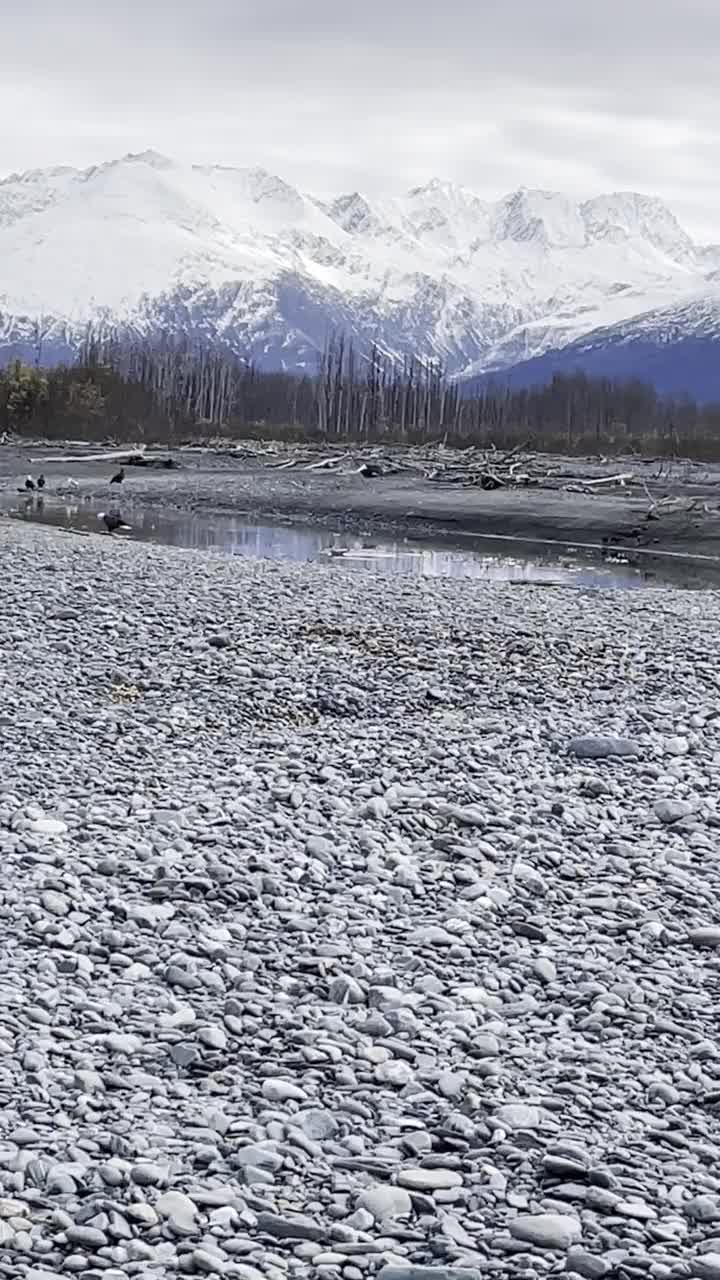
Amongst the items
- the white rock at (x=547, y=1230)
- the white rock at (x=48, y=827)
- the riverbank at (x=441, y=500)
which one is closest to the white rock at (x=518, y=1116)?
the white rock at (x=547, y=1230)

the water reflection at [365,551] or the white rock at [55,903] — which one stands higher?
the water reflection at [365,551]

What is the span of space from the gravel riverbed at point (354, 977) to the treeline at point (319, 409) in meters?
73.2

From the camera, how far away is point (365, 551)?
3516 centimetres

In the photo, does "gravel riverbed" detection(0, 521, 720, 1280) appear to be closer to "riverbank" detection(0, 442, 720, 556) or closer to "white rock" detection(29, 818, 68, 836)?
"white rock" detection(29, 818, 68, 836)

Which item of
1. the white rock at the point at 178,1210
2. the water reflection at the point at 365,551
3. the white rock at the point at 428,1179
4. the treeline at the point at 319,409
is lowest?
the white rock at the point at 178,1210

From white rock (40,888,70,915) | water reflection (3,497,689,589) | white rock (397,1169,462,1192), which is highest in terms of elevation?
water reflection (3,497,689,589)

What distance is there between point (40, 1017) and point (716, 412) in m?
171

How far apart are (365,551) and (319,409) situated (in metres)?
126

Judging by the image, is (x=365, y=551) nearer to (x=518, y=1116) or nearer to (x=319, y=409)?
(x=518, y=1116)

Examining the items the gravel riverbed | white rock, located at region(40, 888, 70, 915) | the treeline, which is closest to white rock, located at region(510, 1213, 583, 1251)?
the gravel riverbed

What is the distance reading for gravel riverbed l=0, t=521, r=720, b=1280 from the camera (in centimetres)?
539

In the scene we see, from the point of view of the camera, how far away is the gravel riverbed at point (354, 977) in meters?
5.39

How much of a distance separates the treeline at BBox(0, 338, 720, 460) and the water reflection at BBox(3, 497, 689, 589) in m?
46.5

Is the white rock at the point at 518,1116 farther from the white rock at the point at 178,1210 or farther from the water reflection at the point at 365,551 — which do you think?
the water reflection at the point at 365,551
